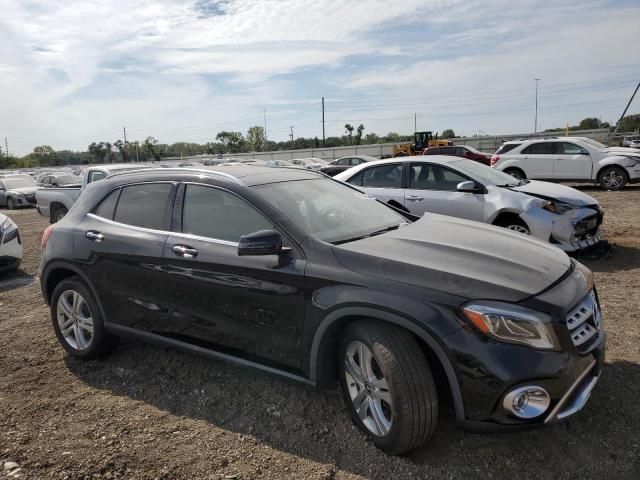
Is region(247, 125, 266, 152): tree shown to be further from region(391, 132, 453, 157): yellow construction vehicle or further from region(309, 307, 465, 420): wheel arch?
region(309, 307, 465, 420): wheel arch

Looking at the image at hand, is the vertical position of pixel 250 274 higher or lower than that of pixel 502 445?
higher

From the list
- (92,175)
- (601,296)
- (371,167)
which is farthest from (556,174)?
(92,175)

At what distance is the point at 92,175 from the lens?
1089 centimetres

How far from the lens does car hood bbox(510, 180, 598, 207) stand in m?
6.50

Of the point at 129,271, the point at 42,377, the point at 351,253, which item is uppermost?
the point at 351,253

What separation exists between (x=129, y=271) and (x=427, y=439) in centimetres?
244

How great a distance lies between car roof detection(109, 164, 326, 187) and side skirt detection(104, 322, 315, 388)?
1181 millimetres

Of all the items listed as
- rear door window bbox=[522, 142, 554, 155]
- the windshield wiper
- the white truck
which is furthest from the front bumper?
rear door window bbox=[522, 142, 554, 155]

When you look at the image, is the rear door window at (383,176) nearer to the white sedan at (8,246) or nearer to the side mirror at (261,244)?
the side mirror at (261,244)

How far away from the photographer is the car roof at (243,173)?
350cm

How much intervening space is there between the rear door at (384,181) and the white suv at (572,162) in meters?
9.28

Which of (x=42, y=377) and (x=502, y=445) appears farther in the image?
(x=42, y=377)

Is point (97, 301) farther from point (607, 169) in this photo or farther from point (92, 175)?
point (607, 169)

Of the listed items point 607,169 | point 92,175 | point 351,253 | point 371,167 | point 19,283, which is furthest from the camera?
point 607,169
